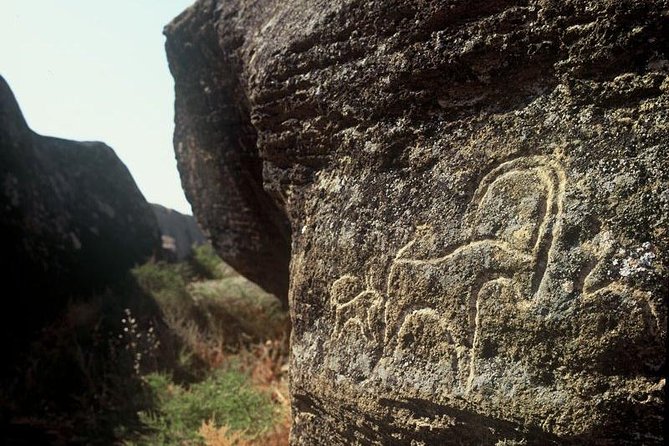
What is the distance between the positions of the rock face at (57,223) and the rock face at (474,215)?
13.0 feet

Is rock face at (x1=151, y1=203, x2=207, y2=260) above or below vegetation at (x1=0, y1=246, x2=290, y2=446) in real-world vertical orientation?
above

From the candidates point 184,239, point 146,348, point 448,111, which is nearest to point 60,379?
point 146,348

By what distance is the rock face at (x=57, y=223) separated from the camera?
19.1 ft

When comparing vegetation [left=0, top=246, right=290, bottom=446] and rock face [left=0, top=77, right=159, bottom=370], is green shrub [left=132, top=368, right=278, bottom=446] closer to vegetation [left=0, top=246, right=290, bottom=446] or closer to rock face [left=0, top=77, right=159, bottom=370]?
vegetation [left=0, top=246, right=290, bottom=446]

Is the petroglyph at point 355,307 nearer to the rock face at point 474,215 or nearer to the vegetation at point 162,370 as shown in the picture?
the rock face at point 474,215

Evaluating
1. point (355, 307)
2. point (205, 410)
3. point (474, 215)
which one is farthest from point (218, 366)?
point (474, 215)

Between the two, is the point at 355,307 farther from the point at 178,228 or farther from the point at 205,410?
the point at 178,228

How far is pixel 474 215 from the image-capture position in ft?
6.22

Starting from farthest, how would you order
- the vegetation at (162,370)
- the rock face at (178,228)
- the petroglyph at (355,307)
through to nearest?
the rock face at (178,228) < the vegetation at (162,370) < the petroglyph at (355,307)

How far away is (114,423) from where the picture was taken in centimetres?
428

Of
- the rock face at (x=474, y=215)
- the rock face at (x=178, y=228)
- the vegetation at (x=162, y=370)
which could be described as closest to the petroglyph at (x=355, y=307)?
the rock face at (x=474, y=215)

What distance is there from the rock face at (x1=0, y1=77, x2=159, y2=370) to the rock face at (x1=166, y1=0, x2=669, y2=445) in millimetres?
3954

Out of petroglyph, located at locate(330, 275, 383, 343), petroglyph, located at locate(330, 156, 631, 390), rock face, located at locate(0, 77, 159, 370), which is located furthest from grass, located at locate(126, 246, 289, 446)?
petroglyph, located at locate(330, 156, 631, 390)

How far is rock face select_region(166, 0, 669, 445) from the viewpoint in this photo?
160 centimetres
